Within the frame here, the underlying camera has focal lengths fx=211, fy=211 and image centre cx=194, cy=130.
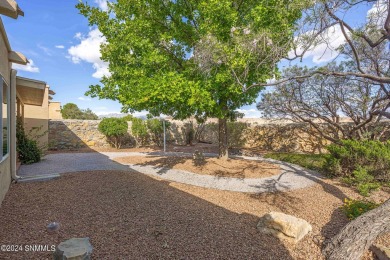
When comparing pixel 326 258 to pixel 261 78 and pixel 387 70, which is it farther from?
pixel 387 70

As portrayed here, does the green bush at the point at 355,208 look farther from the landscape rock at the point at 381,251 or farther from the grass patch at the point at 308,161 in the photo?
the grass patch at the point at 308,161

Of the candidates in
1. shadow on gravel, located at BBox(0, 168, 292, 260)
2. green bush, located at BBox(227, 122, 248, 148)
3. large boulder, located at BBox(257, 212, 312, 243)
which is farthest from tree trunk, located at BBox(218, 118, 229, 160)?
green bush, located at BBox(227, 122, 248, 148)

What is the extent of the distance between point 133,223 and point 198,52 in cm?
451

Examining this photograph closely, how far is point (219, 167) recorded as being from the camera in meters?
8.29

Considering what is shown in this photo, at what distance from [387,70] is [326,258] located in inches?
328

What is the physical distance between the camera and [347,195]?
5.68 m

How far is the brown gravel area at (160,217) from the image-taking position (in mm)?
3047

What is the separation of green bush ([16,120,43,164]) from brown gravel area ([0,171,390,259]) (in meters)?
3.59

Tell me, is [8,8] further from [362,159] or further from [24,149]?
A: [362,159]

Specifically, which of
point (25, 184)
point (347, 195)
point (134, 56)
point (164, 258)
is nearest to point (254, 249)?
point (164, 258)

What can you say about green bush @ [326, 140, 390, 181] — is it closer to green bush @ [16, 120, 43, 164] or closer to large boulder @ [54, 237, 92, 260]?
large boulder @ [54, 237, 92, 260]

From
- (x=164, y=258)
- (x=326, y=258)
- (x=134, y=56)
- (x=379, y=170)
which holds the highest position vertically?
(x=134, y=56)

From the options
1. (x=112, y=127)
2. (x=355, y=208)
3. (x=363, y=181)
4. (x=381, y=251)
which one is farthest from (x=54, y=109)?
(x=381, y=251)

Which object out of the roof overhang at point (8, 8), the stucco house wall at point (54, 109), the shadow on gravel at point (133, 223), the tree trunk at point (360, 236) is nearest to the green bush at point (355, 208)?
the tree trunk at point (360, 236)
